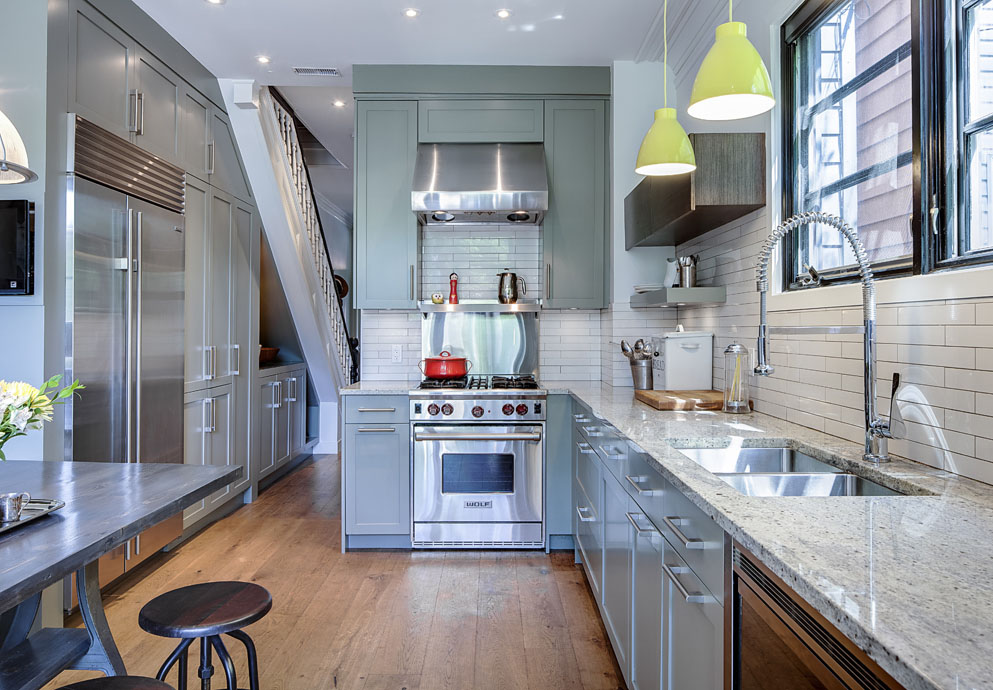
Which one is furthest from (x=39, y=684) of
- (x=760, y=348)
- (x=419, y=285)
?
(x=419, y=285)

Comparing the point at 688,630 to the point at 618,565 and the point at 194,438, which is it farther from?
the point at 194,438

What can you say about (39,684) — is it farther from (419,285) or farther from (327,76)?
(327,76)

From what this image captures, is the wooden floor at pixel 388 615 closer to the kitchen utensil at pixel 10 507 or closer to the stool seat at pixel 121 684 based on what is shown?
the stool seat at pixel 121 684

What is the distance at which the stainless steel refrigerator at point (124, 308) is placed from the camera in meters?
2.69

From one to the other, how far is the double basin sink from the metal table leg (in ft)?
5.72

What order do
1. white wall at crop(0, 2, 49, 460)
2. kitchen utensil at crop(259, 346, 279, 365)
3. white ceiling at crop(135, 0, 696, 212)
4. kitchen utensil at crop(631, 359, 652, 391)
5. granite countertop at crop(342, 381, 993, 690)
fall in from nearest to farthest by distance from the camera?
granite countertop at crop(342, 381, 993, 690)
white wall at crop(0, 2, 49, 460)
white ceiling at crop(135, 0, 696, 212)
kitchen utensil at crop(631, 359, 652, 391)
kitchen utensil at crop(259, 346, 279, 365)

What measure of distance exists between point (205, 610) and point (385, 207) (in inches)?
110

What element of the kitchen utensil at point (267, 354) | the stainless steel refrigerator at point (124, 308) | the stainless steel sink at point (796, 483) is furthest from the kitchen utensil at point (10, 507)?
the kitchen utensil at point (267, 354)

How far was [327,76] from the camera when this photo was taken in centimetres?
406

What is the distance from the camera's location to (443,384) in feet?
12.4

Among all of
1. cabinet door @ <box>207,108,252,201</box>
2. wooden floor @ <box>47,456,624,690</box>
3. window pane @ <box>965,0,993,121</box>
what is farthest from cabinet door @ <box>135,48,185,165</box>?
window pane @ <box>965,0,993,121</box>

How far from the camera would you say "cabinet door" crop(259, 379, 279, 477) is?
4879 mm

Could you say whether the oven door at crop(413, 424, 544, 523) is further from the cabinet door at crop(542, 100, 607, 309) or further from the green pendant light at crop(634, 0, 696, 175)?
the green pendant light at crop(634, 0, 696, 175)

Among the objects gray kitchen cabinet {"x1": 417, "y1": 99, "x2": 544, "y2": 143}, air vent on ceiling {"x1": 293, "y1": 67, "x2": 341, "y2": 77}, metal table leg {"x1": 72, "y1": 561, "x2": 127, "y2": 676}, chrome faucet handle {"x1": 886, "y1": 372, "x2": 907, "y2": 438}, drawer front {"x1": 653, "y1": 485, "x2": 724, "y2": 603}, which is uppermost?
air vent on ceiling {"x1": 293, "y1": 67, "x2": 341, "y2": 77}
